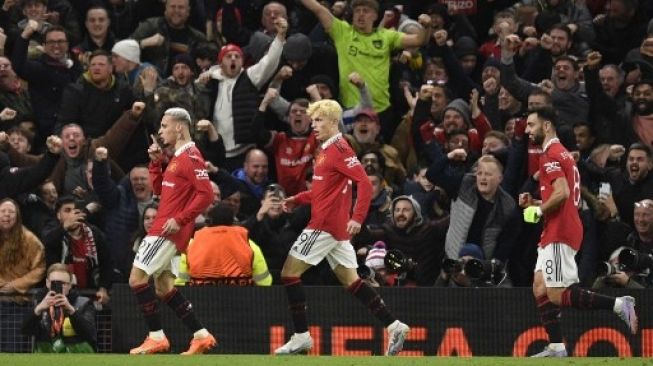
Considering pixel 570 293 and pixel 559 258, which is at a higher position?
pixel 559 258

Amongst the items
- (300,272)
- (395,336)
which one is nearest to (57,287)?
(300,272)

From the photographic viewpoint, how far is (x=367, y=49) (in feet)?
68.6

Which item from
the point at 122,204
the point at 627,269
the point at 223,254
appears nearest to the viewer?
the point at 627,269

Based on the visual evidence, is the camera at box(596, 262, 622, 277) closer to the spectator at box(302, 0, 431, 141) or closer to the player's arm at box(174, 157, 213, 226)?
the player's arm at box(174, 157, 213, 226)

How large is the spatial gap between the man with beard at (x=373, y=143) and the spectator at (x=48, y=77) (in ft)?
10.9

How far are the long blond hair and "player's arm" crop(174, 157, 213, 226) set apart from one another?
2.75 metres

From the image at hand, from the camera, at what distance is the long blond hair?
704 inches

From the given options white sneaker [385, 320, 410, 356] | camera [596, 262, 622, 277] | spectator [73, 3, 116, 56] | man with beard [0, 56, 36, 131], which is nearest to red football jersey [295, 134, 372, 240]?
white sneaker [385, 320, 410, 356]

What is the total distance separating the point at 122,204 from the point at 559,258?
5.19 m

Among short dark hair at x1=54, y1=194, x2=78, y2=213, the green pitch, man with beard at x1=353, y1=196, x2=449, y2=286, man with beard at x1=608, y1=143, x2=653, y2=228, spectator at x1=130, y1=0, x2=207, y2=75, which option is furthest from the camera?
spectator at x1=130, y1=0, x2=207, y2=75

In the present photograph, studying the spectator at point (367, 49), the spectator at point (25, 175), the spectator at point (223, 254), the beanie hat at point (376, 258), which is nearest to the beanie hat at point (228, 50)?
the spectator at point (367, 49)

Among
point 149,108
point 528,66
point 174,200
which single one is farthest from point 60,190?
point 528,66

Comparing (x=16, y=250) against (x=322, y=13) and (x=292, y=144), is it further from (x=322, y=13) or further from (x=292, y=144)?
(x=322, y=13)

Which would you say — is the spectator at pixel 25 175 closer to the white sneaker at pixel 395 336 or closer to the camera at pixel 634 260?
the white sneaker at pixel 395 336
